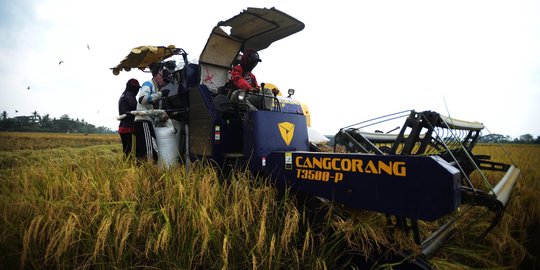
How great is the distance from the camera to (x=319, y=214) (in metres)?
2.51

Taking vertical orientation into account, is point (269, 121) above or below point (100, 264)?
above

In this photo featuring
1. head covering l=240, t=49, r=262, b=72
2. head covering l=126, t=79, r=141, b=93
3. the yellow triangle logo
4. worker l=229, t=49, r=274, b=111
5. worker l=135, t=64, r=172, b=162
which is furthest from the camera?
head covering l=126, t=79, r=141, b=93

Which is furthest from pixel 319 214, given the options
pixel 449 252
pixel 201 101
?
pixel 201 101

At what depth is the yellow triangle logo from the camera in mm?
3098

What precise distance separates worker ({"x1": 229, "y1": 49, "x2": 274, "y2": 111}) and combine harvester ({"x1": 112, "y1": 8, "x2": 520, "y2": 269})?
0.17 m

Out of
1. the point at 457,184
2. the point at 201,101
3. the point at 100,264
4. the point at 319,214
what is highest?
the point at 201,101

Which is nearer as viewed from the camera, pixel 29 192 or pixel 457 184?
pixel 457 184

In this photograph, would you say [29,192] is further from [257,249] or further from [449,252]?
[449,252]

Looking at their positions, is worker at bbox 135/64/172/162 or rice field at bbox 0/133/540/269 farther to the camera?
worker at bbox 135/64/172/162

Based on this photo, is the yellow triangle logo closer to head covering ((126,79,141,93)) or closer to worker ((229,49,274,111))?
worker ((229,49,274,111))

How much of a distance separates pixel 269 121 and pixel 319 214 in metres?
1.10

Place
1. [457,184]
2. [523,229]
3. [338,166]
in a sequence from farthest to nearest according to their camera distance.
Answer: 1. [523,229]
2. [338,166]
3. [457,184]

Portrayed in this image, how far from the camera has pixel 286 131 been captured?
3139 millimetres

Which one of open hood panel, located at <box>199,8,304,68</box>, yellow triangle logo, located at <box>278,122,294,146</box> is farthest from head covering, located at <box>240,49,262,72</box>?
yellow triangle logo, located at <box>278,122,294,146</box>
